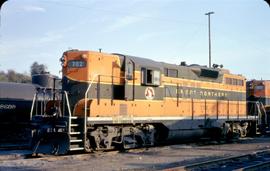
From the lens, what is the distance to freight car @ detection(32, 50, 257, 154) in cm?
1328

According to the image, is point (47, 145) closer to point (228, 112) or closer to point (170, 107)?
point (170, 107)

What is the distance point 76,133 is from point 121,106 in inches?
92.6

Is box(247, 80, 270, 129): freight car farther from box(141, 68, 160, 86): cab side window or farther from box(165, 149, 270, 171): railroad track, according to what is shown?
box(165, 149, 270, 171): railroad track

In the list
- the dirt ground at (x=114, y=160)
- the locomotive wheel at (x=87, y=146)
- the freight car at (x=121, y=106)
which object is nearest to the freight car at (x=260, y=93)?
the freight car at (x=121, y=106)

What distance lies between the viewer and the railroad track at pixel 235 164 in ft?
34.6

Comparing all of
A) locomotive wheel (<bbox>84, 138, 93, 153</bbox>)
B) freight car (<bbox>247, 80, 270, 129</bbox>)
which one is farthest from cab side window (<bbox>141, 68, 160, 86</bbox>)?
freight car (<bbox>247, 80, 270, 129</bbox>)

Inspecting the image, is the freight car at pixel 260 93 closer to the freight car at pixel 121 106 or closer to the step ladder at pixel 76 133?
the freight car at pixel 121 106

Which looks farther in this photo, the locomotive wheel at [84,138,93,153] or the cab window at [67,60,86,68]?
the cab window at [67,60,86,68]

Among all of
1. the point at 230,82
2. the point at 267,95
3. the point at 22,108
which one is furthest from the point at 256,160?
the point at 267,95

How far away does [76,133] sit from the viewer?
12977 millimetres

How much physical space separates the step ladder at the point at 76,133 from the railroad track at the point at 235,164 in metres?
4.29

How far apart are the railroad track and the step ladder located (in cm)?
429

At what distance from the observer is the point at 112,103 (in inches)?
561

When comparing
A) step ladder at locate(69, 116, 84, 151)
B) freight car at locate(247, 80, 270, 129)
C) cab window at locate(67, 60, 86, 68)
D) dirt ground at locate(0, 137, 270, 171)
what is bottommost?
dirt ground at locate(0, 137, 270, 171)
